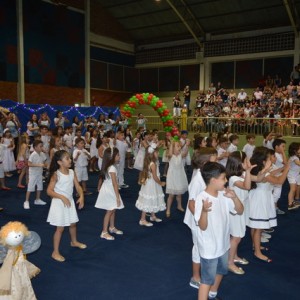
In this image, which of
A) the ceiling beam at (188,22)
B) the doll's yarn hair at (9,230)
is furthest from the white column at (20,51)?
the doll's yarn hair at (9,230)

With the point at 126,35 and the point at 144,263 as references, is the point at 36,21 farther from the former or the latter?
the point at 144,263

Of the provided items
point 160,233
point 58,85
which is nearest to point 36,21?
point 58,85

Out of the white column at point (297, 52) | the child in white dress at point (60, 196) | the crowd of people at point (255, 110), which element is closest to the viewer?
the child in white dress at point (60, 196)

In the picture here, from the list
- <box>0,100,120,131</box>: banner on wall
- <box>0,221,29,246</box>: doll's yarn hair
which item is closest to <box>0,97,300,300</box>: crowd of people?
<box>0,221,29,246</box>: doll's yarn hair

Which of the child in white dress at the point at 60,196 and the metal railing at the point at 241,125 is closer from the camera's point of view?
the child in white dress at the point at 60,196

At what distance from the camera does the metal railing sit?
1415 cm

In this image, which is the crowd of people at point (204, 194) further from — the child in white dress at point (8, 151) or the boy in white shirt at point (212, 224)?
the child in white dress at point (8, 151)

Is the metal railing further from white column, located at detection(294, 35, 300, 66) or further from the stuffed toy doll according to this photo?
the stuffed toy doll

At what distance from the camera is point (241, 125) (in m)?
15.6

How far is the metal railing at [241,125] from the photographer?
1415 centimetres

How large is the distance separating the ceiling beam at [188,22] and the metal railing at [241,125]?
658cm

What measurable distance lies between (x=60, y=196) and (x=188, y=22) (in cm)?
1977

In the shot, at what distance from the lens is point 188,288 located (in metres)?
4.01

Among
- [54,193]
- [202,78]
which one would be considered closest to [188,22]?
[202,78]
